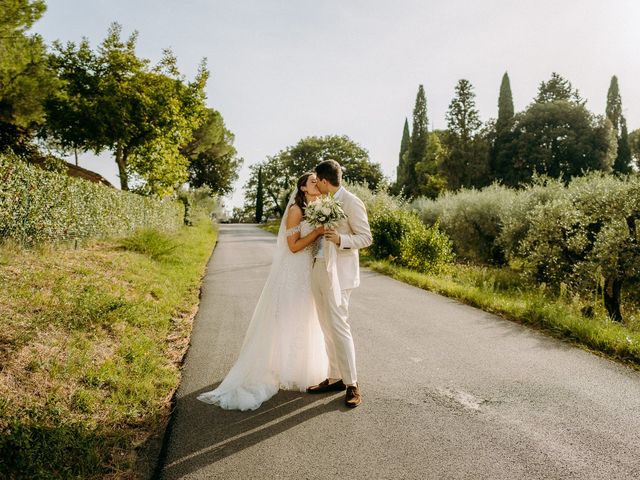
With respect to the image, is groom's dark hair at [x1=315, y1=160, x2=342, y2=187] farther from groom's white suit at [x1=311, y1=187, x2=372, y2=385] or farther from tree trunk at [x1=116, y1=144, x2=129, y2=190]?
tree trunk at [x1=116, y1=144, x2=129, y2=190]

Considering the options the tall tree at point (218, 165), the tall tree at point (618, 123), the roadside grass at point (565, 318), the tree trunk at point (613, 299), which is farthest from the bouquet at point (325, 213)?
the tall tree at point (618, 123)

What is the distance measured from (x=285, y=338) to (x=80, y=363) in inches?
87.3

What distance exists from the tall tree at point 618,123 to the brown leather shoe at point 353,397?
6157 cm

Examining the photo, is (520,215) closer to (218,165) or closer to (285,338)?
(285,338)

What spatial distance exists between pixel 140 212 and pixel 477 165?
39669 mm

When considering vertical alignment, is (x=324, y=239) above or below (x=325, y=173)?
below

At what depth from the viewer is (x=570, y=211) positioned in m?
10.2

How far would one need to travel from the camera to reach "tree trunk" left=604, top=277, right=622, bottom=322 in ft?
30.2

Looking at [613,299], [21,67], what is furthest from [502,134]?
[21,67]

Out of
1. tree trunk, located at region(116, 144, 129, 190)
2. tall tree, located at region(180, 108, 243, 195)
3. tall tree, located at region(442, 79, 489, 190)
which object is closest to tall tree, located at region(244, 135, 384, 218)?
tall tree, located at region(180, 108, 243, 195)

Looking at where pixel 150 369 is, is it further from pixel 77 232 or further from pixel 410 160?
pixel 410 160

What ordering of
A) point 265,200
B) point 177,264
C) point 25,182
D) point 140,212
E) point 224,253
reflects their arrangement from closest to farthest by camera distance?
point 25,182
point 177,264
point 140,212
point 224,253
point 265,200

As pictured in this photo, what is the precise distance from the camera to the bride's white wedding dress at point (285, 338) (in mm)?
4359

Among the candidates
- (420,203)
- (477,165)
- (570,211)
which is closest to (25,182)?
(570,211)
